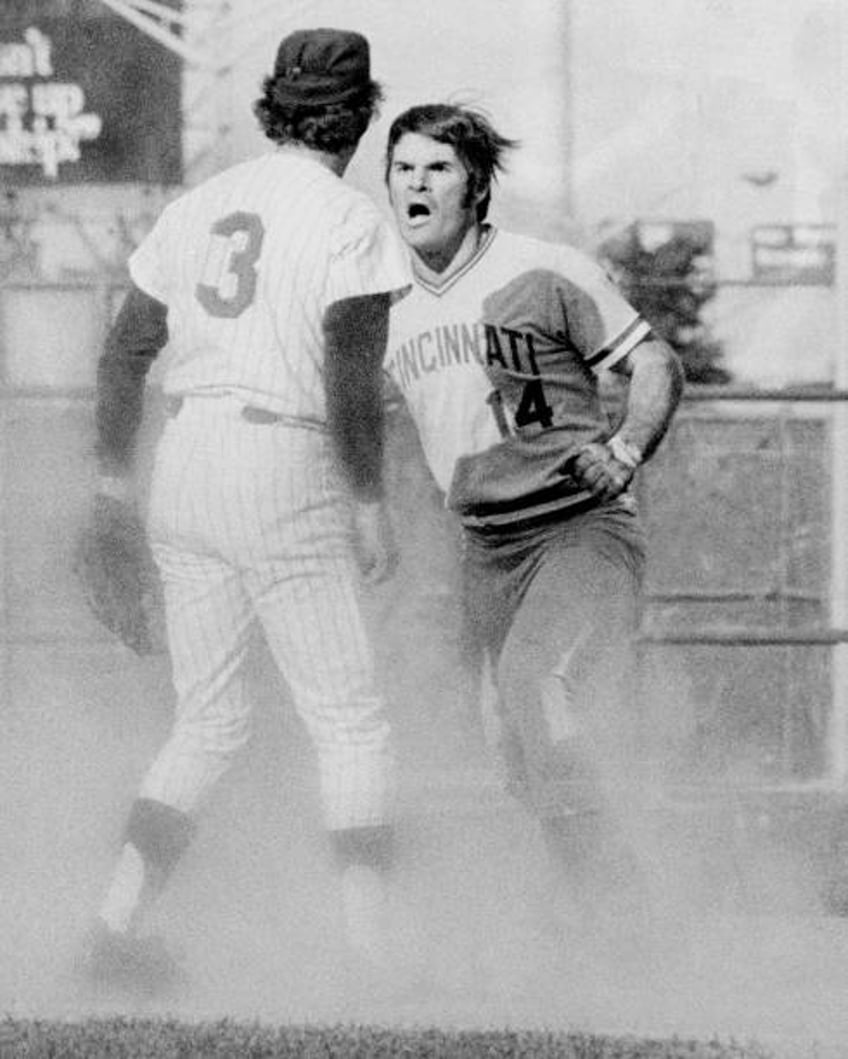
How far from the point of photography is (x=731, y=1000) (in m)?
5.41

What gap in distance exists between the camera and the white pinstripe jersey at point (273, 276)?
5414mm

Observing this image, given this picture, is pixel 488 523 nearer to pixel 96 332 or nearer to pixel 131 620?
pixel 131 620

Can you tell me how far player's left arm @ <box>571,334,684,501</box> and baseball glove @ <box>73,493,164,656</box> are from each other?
867mm

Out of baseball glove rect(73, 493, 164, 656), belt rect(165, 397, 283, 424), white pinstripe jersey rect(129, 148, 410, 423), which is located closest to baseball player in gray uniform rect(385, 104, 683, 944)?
white pinstripe jersey rect(129, 148, 410, 423)

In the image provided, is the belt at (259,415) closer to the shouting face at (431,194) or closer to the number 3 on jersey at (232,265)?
the number 3 on jersey at (232,265)

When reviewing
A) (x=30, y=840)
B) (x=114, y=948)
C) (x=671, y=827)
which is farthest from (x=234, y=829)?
(x=114, y=948)

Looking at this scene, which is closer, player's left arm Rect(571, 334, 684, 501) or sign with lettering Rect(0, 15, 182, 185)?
player's left arm Rect(571, 334, 684, 501)

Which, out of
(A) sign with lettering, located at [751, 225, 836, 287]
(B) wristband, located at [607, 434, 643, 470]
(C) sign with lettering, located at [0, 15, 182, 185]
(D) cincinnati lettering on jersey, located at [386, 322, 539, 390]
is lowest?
(B) wristband, located at [607, 434, 643, 470]

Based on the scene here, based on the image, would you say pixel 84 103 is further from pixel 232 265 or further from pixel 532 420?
pixel 232 265

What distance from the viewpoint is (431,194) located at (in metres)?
5.84

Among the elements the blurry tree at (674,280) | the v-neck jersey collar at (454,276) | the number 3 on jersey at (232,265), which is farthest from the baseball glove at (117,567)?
the blurry tree at (674,280)

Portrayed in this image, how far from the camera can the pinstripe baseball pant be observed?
5477 mm

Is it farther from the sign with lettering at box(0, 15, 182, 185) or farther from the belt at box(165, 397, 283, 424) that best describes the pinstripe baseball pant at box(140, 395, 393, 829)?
the sign with lettering at box(0, 15, 182, 185)

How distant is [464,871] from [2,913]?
116 cm
